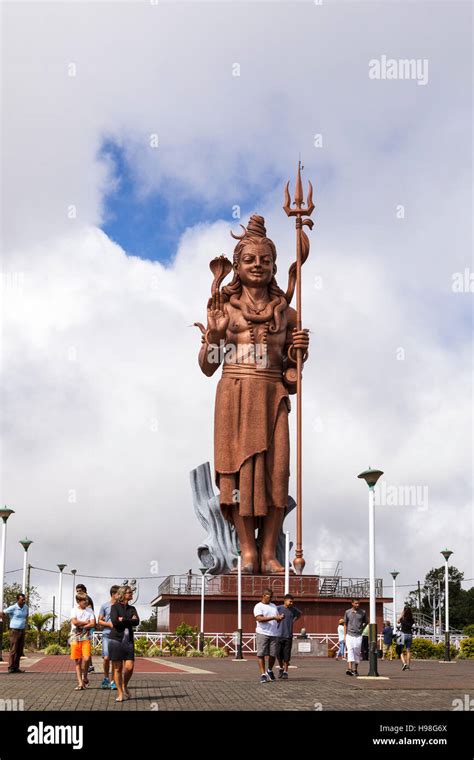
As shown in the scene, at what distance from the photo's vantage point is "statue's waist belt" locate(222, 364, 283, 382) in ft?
113

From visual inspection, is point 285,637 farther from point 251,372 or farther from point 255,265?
point 255,265

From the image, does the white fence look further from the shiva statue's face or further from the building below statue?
the shiva statue's face

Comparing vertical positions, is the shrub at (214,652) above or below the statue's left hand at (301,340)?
below

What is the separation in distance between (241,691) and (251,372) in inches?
782

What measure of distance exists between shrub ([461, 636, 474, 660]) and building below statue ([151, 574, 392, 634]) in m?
2.74

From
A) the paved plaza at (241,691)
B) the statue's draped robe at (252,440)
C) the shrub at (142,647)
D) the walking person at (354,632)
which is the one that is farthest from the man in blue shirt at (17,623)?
the statue's draped robe at (252,440)

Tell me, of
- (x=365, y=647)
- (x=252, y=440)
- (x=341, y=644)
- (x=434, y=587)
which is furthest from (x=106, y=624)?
(x=434, y=587)

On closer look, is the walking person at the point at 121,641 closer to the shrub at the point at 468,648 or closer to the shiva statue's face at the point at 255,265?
the shiva statue's face at the point at 255,265

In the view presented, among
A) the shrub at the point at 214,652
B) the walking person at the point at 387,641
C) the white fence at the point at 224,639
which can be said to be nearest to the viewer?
the shrub at the point at 214,652

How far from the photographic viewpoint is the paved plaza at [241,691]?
1306 cm

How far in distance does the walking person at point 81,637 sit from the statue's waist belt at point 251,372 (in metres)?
19.3

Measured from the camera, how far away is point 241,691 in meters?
15.2
